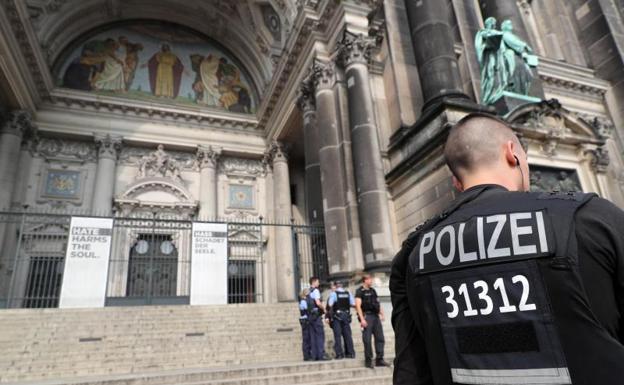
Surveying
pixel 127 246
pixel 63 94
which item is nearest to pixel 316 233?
pixel 127 246

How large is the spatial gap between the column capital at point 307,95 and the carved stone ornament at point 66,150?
978cm

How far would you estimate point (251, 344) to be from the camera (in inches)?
305

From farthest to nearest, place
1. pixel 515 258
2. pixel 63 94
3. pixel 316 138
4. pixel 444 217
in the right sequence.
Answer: pixel 63 94, pixel 316 138, pixel 444 217, pixel 515 258

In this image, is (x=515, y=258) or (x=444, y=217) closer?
(x=515, y=258)

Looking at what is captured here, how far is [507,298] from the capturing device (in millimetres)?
1049

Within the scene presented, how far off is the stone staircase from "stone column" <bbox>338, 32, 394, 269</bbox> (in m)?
2.01

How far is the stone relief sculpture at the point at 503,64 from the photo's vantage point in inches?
389

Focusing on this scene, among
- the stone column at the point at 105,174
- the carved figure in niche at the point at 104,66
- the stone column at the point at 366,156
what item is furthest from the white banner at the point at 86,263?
the carved figure in niche at the point at 104,66

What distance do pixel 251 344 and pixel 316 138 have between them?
748 centimetres

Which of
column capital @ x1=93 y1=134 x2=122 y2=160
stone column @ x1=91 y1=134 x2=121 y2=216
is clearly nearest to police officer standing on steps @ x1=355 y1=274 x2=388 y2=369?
stone column @ x1=91 y1=134 x2=121 y2=216

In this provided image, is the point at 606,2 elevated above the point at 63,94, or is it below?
above

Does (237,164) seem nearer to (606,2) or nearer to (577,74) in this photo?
(577,74)

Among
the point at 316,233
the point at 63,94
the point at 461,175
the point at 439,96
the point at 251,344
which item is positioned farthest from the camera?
the point at 63,94

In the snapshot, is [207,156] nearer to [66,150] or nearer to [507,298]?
[66,150]
